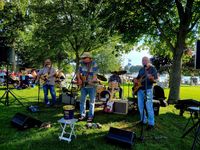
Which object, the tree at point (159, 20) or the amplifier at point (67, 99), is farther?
the tree at point (159, 20)

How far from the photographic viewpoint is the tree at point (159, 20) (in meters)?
12.5

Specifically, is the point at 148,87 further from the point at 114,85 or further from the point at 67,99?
the point at 114,85

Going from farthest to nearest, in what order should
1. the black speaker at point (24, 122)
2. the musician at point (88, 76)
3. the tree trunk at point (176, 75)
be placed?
the tree trunk at point (176, 75) < the musician at point (88, 76) < the black speaker at point (24, 122)

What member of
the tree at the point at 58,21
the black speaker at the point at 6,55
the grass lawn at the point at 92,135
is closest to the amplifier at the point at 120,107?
the grass lawn at the point at 92,135

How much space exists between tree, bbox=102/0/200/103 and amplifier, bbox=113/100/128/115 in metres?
4.43

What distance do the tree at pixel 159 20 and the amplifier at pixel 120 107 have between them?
14.5ft

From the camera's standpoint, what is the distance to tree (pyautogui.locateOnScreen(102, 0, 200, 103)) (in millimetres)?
12516

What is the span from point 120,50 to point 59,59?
25.6 meters

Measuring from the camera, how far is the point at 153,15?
41.8 feet

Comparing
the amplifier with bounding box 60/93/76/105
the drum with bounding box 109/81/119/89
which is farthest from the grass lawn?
the drum with bounding box 109/81/119/89

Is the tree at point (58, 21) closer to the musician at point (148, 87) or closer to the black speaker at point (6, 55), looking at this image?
the black speaker at point (6, 55)

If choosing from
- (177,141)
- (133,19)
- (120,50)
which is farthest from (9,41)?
(177,141)

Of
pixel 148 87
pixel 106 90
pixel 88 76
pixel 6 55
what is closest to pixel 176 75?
pixel 106 90

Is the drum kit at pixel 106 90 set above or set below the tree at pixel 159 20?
below
